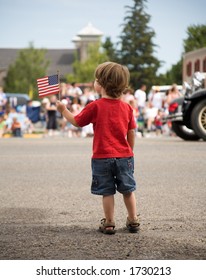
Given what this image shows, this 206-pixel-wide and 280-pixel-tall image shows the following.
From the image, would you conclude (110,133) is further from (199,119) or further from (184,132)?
(184,132)

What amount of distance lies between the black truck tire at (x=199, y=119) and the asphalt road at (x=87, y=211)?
3.32 metres

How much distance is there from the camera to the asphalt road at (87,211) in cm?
451

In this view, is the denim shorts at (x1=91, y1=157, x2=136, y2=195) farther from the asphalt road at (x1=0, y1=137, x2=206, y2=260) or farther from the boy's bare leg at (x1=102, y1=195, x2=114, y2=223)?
the asphalt road at (x1=0, y1=137, x2=206, y2=260)

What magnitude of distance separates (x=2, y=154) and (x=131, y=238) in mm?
7814

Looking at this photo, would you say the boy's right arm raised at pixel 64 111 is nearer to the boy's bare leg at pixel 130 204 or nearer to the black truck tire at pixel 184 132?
the boy's bare leg at pixel 130 204

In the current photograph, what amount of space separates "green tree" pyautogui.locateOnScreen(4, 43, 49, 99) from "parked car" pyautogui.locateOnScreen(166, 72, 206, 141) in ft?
198

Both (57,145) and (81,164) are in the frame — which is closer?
(81,164)

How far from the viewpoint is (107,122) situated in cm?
508

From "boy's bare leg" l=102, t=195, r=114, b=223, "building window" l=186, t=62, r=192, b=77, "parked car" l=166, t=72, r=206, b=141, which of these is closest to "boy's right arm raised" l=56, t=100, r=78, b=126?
"boy's bare leg" l=102, t=195, r=114, b=223

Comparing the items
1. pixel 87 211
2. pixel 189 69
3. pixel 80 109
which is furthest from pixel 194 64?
pixel 87 211

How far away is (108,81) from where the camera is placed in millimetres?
5012

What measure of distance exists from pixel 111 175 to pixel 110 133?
263mm
